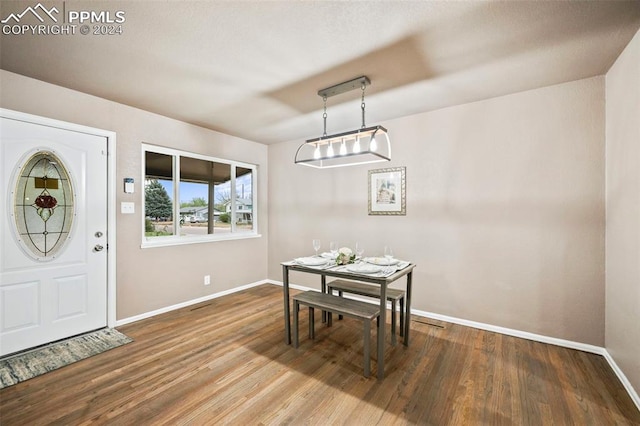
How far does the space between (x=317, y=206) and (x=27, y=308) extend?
11.6ft

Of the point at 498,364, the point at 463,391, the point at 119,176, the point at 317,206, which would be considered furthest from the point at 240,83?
the point at 498,364

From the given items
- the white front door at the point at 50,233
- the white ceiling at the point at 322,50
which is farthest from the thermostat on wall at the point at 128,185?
the white ceiling at the point at 322,50

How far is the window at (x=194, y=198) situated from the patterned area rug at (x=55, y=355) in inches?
44.5

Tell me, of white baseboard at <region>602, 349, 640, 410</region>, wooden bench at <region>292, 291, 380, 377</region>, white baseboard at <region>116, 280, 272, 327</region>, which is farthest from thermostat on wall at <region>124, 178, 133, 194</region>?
white baseboard at <region>602, 349, 640, 410</region>

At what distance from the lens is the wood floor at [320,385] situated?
184 centimetres

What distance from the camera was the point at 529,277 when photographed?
2.91 m

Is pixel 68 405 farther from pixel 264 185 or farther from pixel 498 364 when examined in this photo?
pixel 264 185

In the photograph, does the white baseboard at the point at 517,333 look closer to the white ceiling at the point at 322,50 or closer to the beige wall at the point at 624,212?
the beige wall at the point at 624,212

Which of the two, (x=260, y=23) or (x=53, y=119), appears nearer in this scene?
(x=260, y=23)

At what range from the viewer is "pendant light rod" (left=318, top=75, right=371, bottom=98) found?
2.63 meters

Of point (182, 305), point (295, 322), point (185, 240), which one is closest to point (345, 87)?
point (295, 322)

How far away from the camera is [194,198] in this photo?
418 cm

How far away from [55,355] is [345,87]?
3.78 metres

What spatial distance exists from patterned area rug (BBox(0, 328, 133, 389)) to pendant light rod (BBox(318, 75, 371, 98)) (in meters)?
3.31
